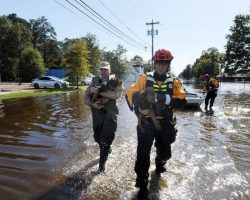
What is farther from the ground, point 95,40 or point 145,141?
point 95,40

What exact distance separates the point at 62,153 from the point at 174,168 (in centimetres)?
251

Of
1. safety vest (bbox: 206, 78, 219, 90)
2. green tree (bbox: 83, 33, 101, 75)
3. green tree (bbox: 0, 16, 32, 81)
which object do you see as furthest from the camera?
A: green tree (bbox: 83, 33, 101, 75)

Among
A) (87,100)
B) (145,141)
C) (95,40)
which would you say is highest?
(95,40)

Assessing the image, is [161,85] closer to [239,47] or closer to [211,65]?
[239,47]

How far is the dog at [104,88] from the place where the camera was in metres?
6.07

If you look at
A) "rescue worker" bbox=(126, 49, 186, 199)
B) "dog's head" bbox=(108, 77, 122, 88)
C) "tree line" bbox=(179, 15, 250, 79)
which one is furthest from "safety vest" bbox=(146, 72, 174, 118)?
"tree line" bbox=(179, 15, 250, 79)

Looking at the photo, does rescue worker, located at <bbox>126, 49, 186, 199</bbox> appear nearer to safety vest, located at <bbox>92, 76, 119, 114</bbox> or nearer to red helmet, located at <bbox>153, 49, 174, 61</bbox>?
red helmet, located at <bbox>153, 49, 174, 61</bbox>

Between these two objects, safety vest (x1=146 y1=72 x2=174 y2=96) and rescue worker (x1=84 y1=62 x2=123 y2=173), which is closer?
safety vest (x1=146 y1=72 x2=174 y2=96)

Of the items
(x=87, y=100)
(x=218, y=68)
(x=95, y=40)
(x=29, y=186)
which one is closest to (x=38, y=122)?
(x=87, y=100)

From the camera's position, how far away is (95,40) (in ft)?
234

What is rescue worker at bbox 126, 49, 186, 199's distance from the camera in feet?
16.5

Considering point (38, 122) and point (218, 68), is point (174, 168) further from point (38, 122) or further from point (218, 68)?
point (218, 68)

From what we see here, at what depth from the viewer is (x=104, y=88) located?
19.9 ft

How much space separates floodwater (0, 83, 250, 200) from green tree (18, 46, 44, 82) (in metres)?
47.9
